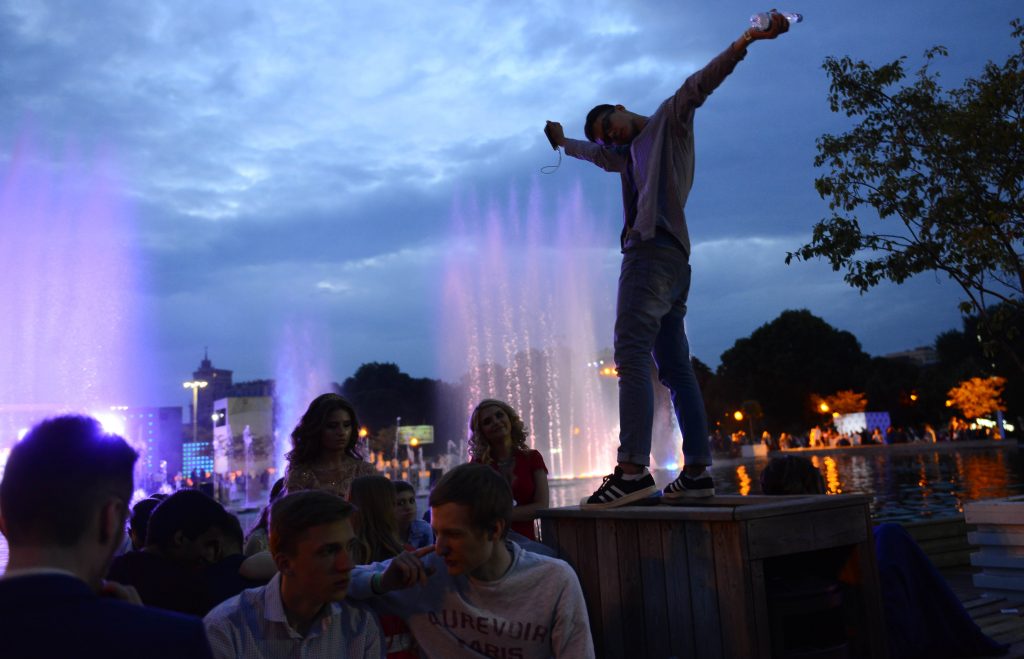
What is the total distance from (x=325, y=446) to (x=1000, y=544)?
193 inches

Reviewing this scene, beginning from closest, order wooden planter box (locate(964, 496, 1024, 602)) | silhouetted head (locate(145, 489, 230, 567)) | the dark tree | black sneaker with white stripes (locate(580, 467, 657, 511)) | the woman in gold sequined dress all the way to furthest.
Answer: silhouetted head (locate(145, 489, 230, 567)) < black sneaker with white stripes (locate(580, 467, 657, 511)) < the woman in gold sequined dress < wooden planter box (locate(964, 496, 1024, 602)) < the dark tree

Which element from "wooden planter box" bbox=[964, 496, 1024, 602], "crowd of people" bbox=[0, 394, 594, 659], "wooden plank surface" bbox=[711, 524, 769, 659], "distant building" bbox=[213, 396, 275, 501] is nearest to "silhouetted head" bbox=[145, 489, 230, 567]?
"crowd of people" bbox=[0, 394, 594, 659]

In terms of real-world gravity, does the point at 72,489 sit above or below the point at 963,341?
below

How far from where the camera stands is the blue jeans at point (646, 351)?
4.04 m

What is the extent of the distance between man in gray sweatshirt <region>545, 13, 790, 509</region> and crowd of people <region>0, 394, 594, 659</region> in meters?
0.74

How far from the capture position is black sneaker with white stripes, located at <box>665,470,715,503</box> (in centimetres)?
402

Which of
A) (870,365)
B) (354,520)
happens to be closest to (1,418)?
(354,520)

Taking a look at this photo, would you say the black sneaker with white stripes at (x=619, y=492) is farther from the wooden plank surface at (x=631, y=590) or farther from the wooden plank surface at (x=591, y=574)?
the wooden plank surface at (x=631, y=590)

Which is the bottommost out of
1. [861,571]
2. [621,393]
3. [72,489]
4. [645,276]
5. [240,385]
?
[861,571]

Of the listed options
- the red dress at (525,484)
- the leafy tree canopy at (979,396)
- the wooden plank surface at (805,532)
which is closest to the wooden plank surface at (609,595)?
the wooden plank surface at (805,532)

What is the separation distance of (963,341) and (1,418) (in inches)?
2622

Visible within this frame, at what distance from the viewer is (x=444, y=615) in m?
2.79

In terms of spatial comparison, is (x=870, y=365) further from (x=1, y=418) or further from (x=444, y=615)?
(x=444, y=615)

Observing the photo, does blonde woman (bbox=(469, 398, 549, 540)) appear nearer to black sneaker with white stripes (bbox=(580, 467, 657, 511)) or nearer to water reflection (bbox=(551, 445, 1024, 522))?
black sneaker with white stripes (bbox=(580, 467, 657, 511))
